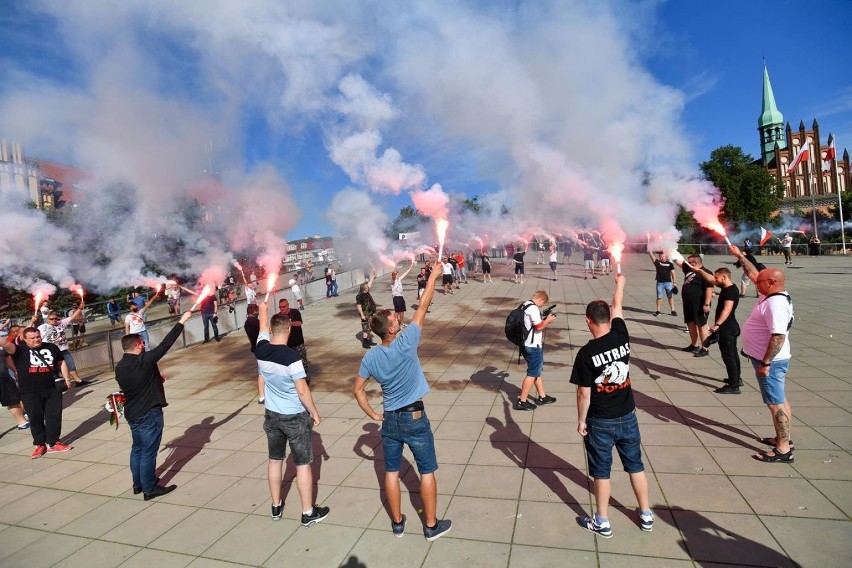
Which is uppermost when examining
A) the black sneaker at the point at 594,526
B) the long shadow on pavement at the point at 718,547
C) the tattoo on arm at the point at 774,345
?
the tattoo on arm at the point at 774,345

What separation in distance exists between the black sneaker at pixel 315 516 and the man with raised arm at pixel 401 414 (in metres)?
0.78

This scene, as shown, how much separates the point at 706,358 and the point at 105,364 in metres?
14.8

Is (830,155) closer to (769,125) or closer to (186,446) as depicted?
(186,446)

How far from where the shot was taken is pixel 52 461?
6.10m

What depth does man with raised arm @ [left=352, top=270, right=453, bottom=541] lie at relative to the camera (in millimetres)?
3539

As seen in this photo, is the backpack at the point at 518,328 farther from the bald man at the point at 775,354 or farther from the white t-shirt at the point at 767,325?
the bald man at the point at 775,354

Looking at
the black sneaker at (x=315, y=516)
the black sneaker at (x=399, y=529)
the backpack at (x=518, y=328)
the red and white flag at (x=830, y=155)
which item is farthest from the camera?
the red and white flag at (x=830, y=155)

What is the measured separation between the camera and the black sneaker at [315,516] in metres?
3.92

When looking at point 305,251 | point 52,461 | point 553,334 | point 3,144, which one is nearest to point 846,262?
point 553,334

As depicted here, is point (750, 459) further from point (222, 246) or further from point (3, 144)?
point (3, 144)

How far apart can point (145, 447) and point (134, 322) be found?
6482mm

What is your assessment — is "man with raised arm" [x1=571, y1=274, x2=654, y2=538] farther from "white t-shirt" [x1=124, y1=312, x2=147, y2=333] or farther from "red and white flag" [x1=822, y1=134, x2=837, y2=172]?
"red and white flag" [x1=822, y1=134, x2=837, y2=172]

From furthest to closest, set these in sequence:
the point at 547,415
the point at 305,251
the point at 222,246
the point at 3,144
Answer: the point at 305,251 < the point at 3,144 < the point at 222,246 < the point at 547,415

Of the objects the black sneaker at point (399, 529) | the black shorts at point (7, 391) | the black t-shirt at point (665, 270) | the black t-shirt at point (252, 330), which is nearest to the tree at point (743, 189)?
the black t-shirt at point (665, 270)
